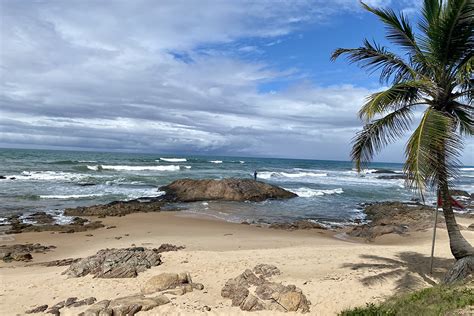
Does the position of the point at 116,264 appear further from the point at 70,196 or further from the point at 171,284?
the point at 70,196

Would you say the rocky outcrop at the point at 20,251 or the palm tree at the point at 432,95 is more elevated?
the palm tree at the point at 432,95

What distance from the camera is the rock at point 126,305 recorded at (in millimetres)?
6836

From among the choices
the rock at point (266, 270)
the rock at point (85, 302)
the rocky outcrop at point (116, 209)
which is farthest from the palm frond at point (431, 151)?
the rocky outcrop at point (116, 209)

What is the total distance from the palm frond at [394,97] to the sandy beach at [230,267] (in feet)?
12.2

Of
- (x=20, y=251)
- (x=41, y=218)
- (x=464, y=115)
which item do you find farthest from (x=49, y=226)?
(x=464, y=115)

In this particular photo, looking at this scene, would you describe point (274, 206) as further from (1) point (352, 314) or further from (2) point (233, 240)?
(1) point (352, 314)

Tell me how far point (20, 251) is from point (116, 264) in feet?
16.0

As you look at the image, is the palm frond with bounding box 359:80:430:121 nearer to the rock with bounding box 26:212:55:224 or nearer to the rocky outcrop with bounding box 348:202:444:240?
the rocky outcrop with bounding box 348:202:444:240

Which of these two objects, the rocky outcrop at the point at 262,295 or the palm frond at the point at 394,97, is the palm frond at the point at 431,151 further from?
the rocky outcrop at the point at 262,295

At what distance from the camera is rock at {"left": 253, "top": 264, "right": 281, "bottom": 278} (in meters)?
8.97

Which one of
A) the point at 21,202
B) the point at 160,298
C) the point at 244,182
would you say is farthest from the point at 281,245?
the point at 21,202

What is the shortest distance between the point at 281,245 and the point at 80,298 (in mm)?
7307

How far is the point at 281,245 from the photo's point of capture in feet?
43.9

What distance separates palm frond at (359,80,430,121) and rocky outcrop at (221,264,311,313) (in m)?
3.67
